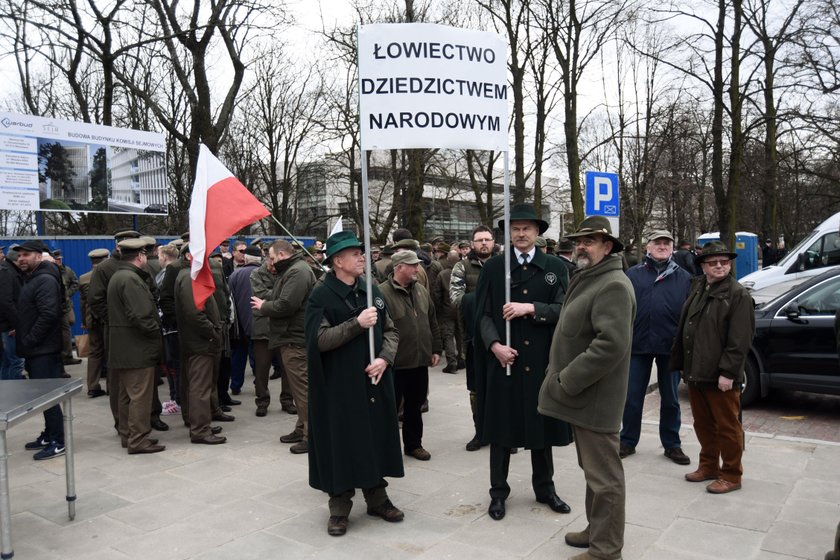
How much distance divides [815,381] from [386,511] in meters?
5.49

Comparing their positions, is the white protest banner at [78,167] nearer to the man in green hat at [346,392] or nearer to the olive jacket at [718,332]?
the man in green hat at [346,392]

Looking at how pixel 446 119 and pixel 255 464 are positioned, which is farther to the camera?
pixel 255 464

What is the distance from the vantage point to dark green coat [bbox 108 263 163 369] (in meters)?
6.83

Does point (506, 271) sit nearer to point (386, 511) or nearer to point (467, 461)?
point (386, 511)

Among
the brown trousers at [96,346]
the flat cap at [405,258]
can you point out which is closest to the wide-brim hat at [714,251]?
the flat cap at [405,258]

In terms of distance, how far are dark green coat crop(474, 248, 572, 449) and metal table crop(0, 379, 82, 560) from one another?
3007 mm

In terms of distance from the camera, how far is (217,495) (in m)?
5.63

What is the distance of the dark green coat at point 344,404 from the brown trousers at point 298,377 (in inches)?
87.8

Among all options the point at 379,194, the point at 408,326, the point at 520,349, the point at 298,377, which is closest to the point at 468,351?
the point at 408,326

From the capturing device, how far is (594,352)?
388 cm

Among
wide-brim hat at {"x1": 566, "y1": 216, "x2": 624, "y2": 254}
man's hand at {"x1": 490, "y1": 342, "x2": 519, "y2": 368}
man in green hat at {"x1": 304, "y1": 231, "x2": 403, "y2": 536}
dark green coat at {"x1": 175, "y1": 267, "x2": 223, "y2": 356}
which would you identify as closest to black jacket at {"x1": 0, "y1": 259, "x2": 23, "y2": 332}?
dark green coat at {"x1": 175, "y1": 267, "x2": 223, "y2": 356}

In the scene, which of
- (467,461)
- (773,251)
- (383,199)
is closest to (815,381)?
(467,461)

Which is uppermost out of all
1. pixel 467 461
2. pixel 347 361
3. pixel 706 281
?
pixel 706 281

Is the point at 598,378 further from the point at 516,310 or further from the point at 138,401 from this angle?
the point at 138,401
